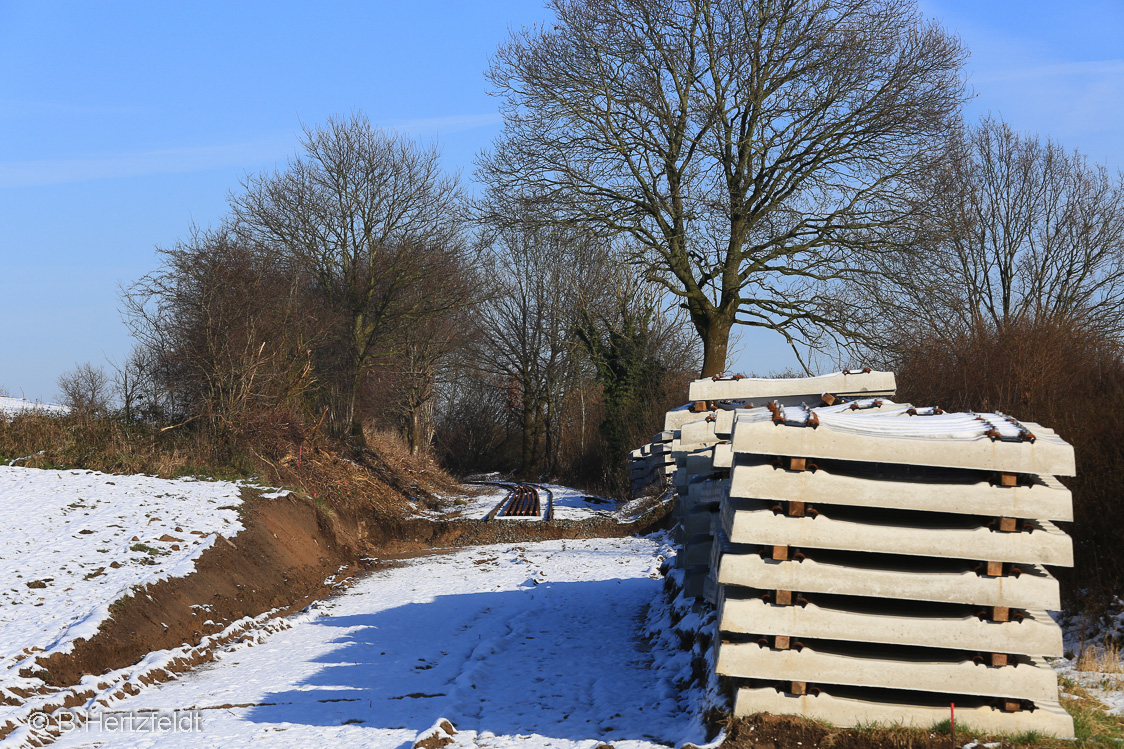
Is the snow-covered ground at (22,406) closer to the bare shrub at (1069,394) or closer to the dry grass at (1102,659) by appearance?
the bare shrub at (1069,394)

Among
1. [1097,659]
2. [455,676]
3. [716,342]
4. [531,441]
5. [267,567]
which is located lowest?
[455,676]

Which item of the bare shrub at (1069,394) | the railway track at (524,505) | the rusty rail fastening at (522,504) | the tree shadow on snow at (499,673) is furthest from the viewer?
the rusty rail fastening at (522,504)

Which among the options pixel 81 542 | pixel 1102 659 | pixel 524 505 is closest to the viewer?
pixel 1102 659

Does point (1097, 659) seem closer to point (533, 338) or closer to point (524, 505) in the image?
point (524, 505)

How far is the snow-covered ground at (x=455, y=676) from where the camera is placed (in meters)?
5.80

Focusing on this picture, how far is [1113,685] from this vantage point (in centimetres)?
566

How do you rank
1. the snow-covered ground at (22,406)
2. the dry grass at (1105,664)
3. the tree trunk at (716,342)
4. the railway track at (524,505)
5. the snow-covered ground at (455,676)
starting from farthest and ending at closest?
the railway track at (524,505), the tree trunk at (716,342), the snow-covered ground at (22,406), the snow-covered ground at (455,676), the dry grass at (1105,664)

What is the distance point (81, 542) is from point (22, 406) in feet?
27.0

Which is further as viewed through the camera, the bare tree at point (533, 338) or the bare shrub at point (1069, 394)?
the bare tree at point (533, 338)

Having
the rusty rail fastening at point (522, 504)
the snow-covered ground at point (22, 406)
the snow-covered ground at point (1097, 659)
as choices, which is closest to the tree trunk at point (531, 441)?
the rusty rail fastening at point (522, 504)

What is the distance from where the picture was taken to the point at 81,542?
402 inches

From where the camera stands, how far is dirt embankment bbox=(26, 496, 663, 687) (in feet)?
25.9

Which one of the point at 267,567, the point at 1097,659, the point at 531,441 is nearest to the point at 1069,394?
the point at 1097,659

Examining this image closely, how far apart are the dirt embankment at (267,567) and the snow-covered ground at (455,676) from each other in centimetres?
73
